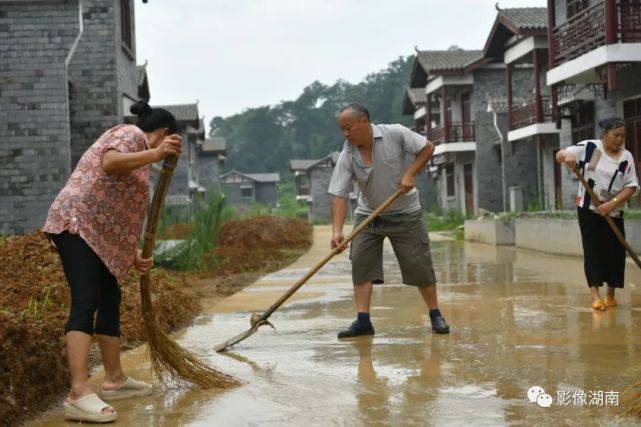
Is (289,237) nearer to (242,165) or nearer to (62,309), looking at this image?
(62,309)

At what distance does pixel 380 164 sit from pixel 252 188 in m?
70.1

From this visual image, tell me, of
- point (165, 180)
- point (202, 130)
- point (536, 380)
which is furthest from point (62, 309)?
point (202, 130)

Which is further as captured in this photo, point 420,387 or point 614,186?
point 614,186

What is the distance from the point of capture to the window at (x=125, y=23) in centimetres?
1783

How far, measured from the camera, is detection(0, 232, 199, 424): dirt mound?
4062 millimetres

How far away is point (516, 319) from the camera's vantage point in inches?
260

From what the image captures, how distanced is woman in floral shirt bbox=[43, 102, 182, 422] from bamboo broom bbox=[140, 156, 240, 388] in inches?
5.8

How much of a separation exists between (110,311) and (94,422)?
29.6 inches

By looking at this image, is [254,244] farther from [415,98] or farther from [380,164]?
[415,98]

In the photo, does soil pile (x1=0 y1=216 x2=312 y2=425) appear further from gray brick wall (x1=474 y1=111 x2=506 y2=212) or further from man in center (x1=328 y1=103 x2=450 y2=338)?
gray brick wall (x1=474 y1=111 x2=506 y2=212)

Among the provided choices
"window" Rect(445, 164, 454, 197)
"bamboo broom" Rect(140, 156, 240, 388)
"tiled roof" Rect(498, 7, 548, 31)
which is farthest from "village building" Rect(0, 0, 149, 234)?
"window" Rect(445, 164, 454, 197)

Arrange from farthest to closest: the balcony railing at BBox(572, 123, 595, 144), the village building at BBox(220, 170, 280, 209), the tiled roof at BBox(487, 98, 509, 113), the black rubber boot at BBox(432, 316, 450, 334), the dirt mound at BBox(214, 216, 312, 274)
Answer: the village building at BBox(220, 170, 280, 209) → the tiled roof at BBox(487, 98, 509, 113) → the balcony railing at BBox(572, 123, 595, 144) → the dirt mound at BBox(214, 216, 312, 274) → the black rubber boot at BBox(432, 316, 450, 334)

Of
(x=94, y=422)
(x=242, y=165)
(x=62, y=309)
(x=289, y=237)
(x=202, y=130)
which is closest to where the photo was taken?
(x=94, y=422)

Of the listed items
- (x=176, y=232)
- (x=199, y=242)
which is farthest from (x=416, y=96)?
(x=199, y=242)
